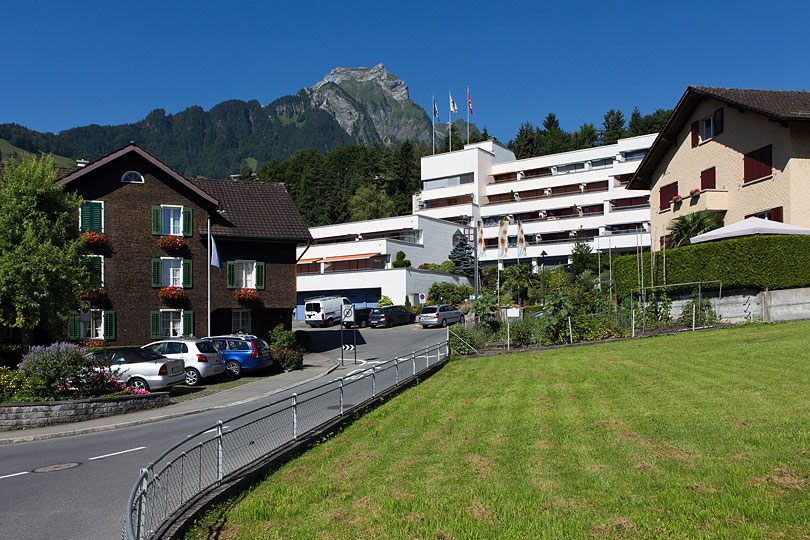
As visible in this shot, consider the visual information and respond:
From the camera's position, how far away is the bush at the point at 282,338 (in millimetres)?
34000

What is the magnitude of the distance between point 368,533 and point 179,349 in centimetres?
2035

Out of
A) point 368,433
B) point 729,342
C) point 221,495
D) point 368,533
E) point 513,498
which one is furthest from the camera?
point 729,342

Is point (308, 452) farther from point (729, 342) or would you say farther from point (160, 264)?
point (160, 264)

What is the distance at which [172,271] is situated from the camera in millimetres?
34312

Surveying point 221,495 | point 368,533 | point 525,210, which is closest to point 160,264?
point 221,495

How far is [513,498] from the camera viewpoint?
8.02 m

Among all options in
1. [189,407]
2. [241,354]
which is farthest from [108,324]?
[189,407]

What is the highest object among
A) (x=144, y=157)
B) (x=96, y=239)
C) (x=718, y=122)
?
(x=718, y=122)

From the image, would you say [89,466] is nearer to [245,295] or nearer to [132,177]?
[245,295]

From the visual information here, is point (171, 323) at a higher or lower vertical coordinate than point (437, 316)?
higher

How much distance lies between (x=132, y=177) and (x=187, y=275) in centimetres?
542

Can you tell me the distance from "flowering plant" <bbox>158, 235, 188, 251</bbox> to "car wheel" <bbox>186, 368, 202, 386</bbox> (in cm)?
992

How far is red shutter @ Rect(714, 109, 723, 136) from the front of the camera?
33188 millimetres

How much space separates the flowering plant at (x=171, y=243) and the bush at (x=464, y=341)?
15414mm
